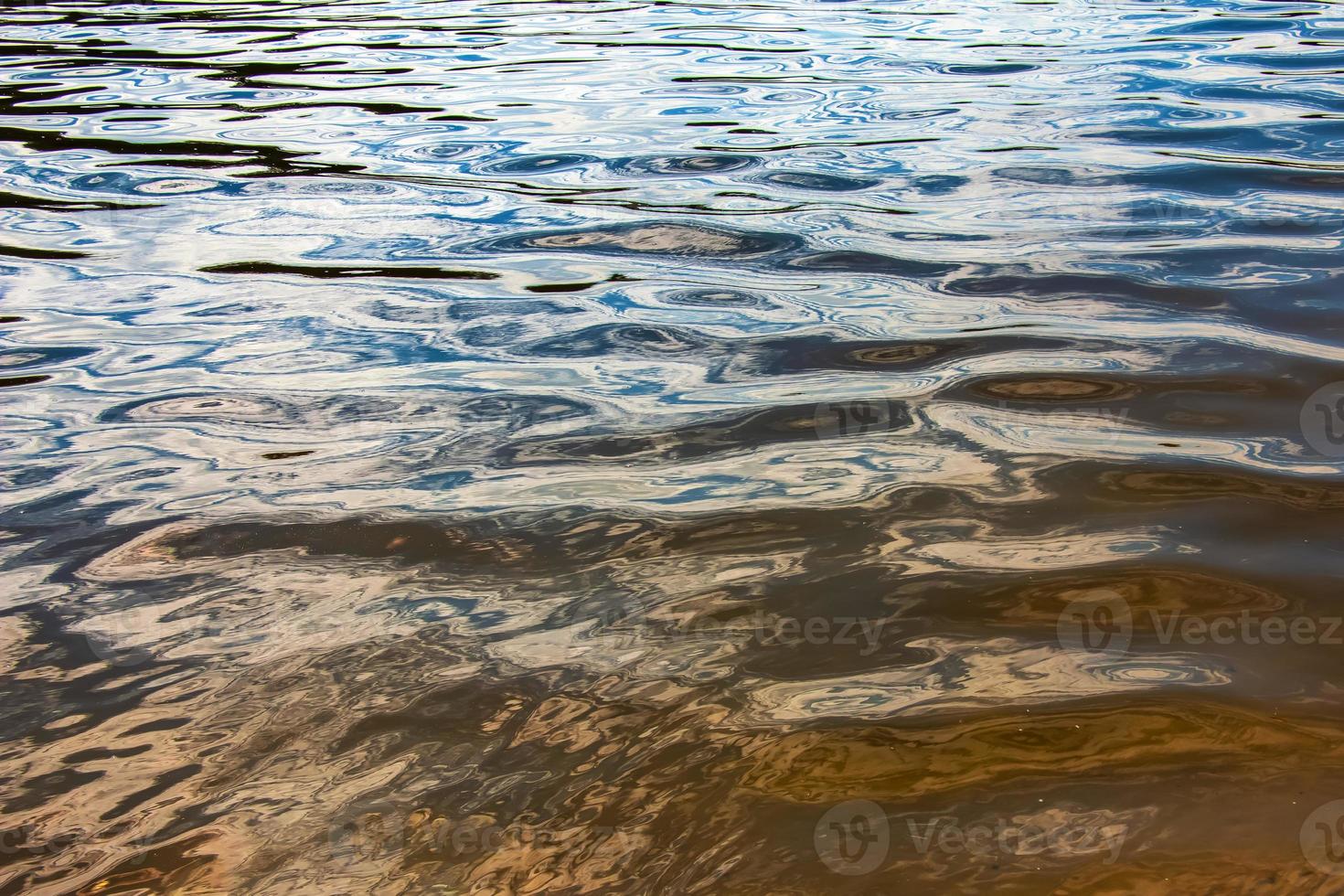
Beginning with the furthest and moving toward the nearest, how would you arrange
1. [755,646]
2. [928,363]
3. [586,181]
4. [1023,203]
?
[586,181] → [1023,203] → [928,363] → [755,646]

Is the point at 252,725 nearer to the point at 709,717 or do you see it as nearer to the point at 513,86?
the point at 709,717

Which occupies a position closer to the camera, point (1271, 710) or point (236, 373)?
point (1271, 710)

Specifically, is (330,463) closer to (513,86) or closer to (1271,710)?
(1271,710)

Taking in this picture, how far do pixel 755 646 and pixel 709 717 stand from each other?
0.18 m

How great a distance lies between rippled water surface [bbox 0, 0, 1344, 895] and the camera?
4.59ft

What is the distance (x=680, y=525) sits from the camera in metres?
2.06

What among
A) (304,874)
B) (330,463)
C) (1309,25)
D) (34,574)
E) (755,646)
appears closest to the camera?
(304,874)

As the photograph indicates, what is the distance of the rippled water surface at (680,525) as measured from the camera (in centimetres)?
140

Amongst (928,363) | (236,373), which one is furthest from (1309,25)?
(236,373)

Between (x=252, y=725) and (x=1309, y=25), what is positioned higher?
(x=1309, y=25)

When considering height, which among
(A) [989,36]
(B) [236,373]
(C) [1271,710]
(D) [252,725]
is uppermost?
(A) [989,36]

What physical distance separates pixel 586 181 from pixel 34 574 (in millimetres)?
2956

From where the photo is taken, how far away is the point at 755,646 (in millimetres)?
1732

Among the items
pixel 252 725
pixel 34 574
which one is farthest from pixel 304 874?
pixel 34 574
